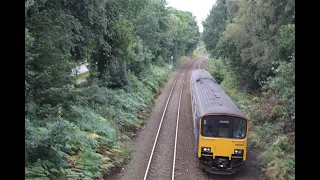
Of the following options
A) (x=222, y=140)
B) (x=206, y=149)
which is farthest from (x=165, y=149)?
(x=222, y=140)

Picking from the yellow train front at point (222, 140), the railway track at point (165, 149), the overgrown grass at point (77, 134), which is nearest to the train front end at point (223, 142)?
the yellow train front at point (222, 140)

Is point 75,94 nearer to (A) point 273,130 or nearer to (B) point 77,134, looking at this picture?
(B) point 77,134

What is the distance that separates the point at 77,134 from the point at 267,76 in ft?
46.7

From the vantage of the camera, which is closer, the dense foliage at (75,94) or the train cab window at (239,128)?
the dense foliage at (75,94)

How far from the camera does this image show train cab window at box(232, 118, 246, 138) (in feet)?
35.8

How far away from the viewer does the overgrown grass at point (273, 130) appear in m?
10.1

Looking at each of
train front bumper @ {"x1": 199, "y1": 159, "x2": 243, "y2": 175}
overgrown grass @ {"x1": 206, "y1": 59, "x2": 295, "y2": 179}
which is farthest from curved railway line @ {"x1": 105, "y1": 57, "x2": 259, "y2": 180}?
overgrown grass @ {"x1": 206, "y1": 59, "x2": 295, "y2": 179}

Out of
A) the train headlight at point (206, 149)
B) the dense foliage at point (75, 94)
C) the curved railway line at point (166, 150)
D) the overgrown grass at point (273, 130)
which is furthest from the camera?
the curved railway line at point (166, 150)

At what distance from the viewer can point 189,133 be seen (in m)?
16.4

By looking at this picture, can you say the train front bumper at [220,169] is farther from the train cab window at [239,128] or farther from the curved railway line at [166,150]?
the train cab window at [239,128]

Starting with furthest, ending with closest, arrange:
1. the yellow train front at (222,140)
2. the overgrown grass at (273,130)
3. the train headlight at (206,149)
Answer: the train headlight at (206,149) < the yellow train front at (222,140) < the overgrown grass at (273,130)

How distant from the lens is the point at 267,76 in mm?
20172

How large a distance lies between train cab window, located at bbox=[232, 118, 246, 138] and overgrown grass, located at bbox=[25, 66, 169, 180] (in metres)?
4.67
